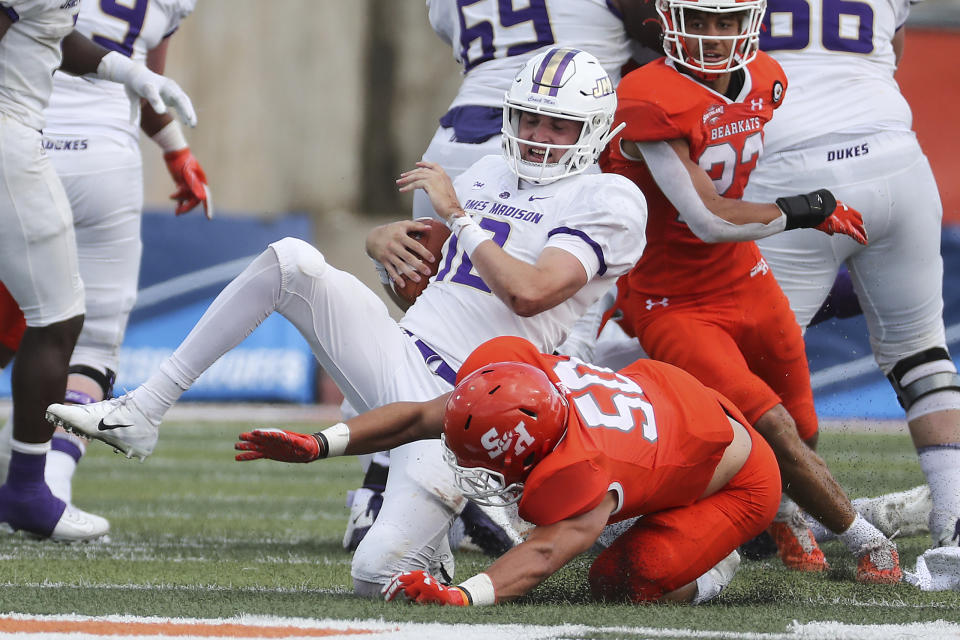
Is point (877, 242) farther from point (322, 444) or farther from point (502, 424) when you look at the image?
point (322, 444)

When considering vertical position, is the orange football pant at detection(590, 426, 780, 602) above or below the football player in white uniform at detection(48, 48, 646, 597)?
below

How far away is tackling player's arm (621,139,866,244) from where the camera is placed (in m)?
3.93

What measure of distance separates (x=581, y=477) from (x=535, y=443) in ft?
0.40

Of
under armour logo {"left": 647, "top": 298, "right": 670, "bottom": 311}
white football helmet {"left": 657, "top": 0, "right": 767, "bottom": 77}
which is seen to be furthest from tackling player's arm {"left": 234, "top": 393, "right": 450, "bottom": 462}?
white football helmet {"left": 657, "top": 0, "right": 767, "bottom": 77}

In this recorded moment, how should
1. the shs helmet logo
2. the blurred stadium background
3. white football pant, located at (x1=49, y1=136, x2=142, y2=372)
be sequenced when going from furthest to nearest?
1. the blurred stadium background
2. white football pant, located at (x1=49, y1=136, x2=142, y2=372)
3. the shs helmet logo

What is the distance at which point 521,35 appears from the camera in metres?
4.59

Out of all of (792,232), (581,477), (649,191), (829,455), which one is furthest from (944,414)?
(829,455)

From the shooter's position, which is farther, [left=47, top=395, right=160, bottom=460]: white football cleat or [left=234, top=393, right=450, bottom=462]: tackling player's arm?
[left=47, top=395, right=160, bottom=460]: white football cleat

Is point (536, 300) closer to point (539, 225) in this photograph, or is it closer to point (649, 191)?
point (539, 225)

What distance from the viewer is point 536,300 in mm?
3475

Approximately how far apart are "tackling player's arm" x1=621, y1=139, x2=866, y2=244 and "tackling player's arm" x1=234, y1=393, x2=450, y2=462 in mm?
943

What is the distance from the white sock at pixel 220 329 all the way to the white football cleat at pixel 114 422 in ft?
0.10

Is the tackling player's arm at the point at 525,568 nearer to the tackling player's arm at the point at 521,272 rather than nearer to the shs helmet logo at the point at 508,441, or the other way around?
the shs helmet logo at the point at 508,441

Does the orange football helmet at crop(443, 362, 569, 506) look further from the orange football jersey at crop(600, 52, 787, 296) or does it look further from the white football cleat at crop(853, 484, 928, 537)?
the white football cleat at crop(853, 484, 928, 537)
